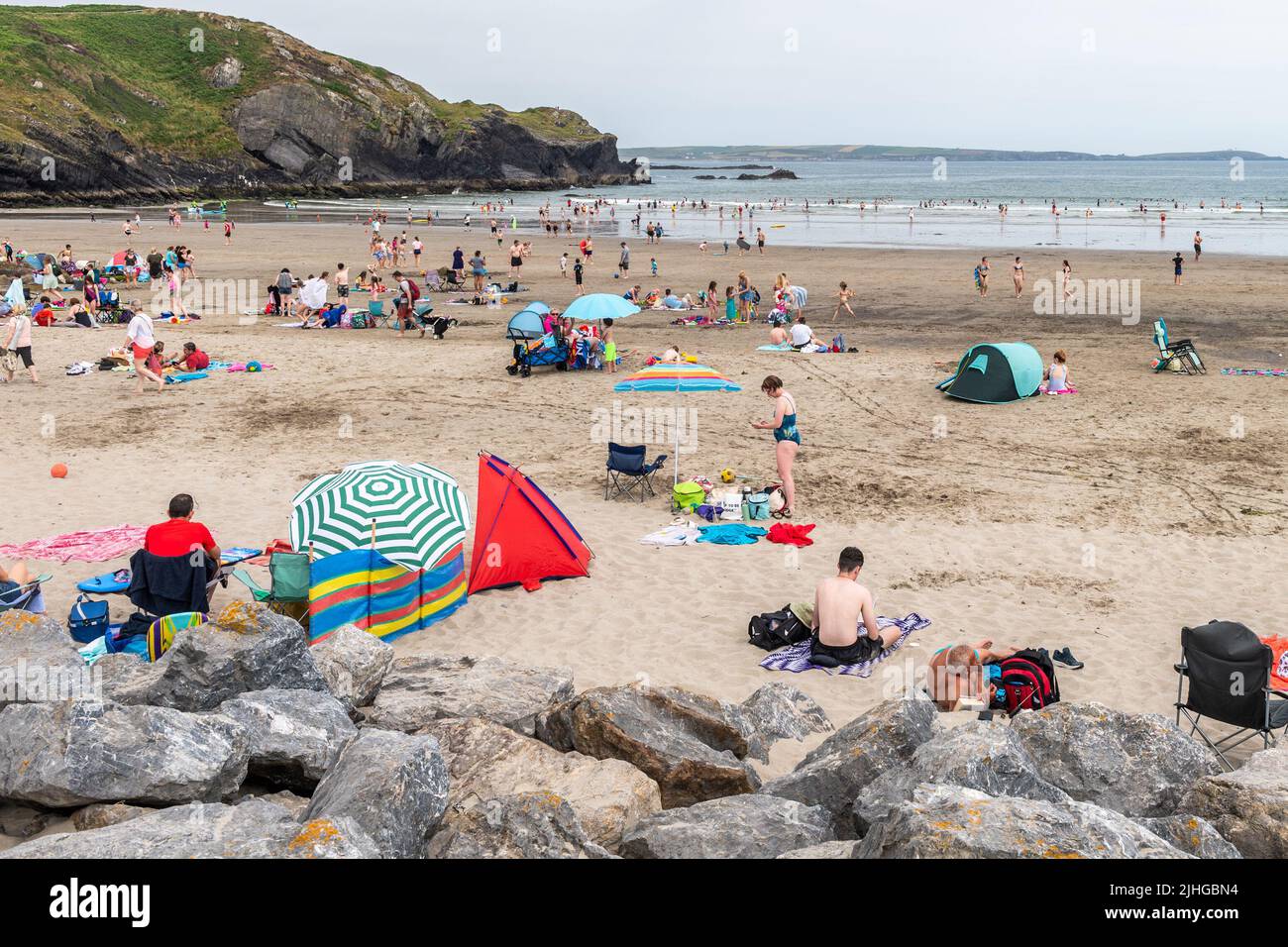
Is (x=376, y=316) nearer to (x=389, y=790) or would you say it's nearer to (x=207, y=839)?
(x=389, y=790)

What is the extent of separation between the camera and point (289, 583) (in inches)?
362

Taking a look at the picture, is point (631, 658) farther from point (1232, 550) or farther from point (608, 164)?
point (608, 164)

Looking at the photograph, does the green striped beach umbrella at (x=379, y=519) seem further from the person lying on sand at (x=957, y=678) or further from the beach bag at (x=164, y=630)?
the person lying on sand at (x=957, y=678)

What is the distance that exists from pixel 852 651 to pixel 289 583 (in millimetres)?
4697

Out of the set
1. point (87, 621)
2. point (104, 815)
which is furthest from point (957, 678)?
point (87, 621)

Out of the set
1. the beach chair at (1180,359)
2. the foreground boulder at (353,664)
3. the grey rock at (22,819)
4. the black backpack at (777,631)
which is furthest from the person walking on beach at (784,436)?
the beach chair at (1180,359)

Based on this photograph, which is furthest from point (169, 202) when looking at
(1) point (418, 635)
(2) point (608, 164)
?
(1) point (418, 635)

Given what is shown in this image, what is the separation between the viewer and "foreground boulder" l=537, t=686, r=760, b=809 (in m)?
6.10

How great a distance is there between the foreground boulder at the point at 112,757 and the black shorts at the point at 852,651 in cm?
482

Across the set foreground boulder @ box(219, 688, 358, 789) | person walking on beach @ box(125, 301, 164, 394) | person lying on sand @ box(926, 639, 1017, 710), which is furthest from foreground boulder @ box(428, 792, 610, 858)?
person walking on beach @ box(125, 301, 164, 394)

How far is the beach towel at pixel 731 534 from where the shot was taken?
11.7 metres

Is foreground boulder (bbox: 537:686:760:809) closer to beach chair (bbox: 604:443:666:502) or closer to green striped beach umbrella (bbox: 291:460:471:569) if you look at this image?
green striped beach umbrella (bbox: 291:460:471:569)

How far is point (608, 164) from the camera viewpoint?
15012 centimetres
